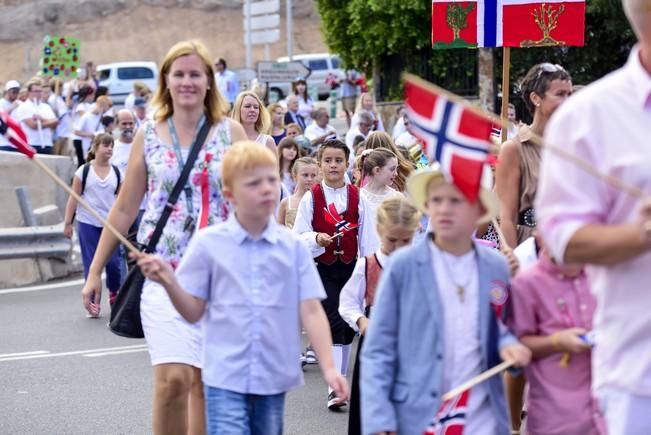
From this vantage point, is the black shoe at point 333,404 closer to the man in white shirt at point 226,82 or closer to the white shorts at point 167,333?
the white shorts at point 167,333

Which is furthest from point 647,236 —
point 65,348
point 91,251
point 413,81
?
point 91,251

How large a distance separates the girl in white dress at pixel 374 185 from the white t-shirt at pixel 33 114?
1366cm

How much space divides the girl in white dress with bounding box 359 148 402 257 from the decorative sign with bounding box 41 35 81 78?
1950 centimetres

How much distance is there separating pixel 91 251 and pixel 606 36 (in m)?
14.5

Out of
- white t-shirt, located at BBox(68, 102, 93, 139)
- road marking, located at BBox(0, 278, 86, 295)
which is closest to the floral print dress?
road marking, located at BBox(0, 278, 86, 295)

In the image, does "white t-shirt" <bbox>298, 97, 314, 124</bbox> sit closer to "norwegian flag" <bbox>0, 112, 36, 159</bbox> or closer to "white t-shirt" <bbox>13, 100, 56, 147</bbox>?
"white t-shirt" <bbox>13, 100, 56, 147</bbox>

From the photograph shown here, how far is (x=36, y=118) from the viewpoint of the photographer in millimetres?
21828

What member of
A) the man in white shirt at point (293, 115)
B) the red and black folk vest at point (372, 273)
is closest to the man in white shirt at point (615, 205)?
the red and black folk vest at point (372, 273)

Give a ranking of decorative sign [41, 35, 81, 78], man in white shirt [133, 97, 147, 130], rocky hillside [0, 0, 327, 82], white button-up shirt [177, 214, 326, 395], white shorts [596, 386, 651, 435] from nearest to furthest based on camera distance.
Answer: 1. white shorts [596, 386, 651, 435]
2. white button-up shirt [177, 214, 326, 395]
3. man in white shirt [133, 97, 147, 130]
4. decorative sign [41, 35, 81, 78]
5. rocky hillside [0, 0, 327, 82]

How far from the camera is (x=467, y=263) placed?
4359 millimetres

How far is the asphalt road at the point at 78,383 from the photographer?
7949mm

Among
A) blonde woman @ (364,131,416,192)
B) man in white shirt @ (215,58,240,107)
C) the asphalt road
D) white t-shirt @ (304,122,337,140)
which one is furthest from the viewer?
man in white shirt @ (215,58,240,107)

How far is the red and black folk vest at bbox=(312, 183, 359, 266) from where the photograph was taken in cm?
867

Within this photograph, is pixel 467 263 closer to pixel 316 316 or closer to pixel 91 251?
pixel 316 316
